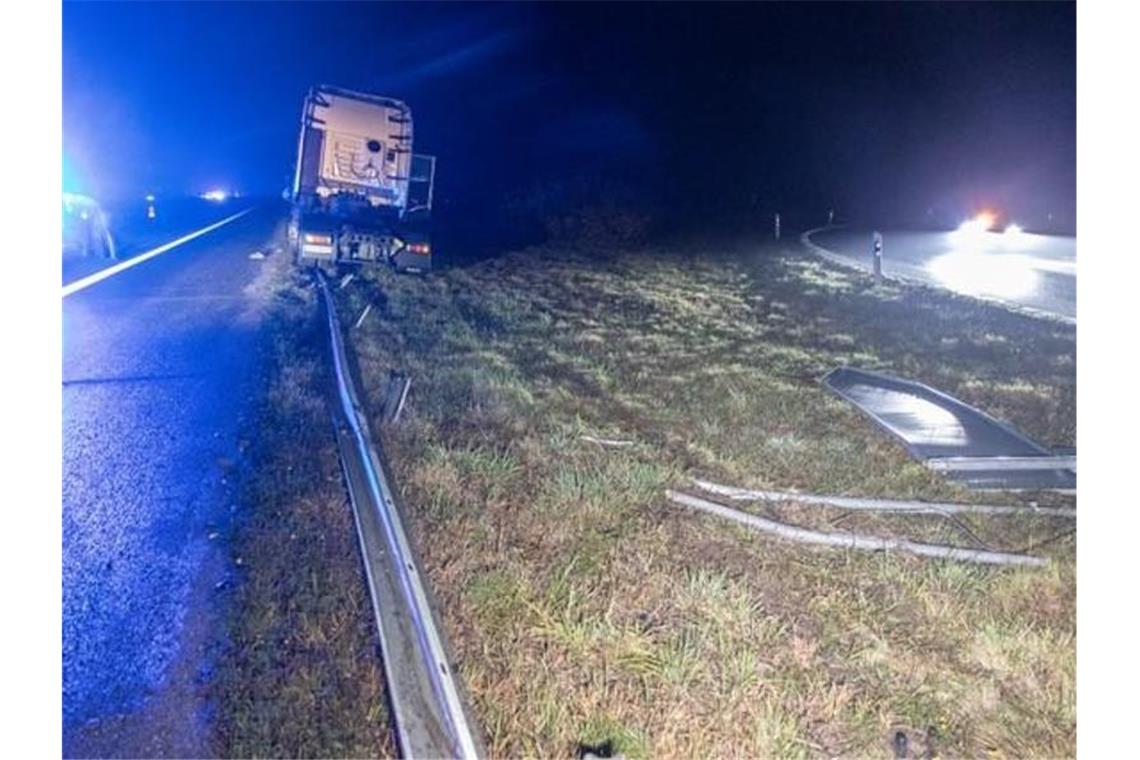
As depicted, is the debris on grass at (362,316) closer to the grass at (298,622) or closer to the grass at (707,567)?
the grass at (707,567)

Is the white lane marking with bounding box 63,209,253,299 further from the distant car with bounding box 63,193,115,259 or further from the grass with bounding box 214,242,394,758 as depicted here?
the grass with bounding box 214,242,394,758

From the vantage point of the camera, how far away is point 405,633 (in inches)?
105

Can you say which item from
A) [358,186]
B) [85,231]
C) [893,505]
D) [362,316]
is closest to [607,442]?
[893,505]

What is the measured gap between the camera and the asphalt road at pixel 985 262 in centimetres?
1075

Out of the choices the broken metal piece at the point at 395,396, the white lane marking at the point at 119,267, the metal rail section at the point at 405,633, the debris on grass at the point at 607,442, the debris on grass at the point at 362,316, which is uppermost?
the white lane marking at the point at 119,267

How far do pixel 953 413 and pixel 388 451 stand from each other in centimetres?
404

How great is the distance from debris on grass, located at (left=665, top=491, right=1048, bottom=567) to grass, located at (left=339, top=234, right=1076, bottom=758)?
0.07m

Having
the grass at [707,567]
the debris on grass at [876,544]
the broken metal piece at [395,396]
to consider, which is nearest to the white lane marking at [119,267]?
the grass at [707,567]

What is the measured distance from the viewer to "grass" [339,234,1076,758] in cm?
247

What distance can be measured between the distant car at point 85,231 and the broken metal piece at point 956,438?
13615mm

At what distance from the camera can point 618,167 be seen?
3200cm

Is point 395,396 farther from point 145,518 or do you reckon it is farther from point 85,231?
point 85,231

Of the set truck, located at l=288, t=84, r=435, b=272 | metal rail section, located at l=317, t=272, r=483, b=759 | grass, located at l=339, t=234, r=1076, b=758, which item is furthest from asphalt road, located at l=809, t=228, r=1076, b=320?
metal rail section, located at l=317, t=272, r=483, b=759
